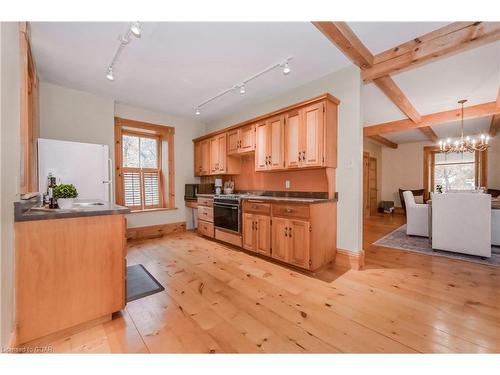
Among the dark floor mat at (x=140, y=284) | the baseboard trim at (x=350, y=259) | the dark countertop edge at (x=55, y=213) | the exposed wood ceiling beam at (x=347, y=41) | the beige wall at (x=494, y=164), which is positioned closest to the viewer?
the dark countertop edge at (x=55, y=213)

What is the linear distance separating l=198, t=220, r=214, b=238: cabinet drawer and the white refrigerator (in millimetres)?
1716

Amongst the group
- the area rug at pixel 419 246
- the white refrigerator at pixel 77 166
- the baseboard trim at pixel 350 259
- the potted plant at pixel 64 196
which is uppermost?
the white refrigerator at pixel 77 166

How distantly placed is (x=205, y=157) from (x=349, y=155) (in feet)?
10.1

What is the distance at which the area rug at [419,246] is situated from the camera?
10.0 ft

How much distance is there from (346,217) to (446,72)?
2.47m

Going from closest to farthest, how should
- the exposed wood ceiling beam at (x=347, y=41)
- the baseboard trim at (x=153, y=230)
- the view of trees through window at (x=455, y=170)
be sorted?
the exposed wood ceiling beam at (x=347, y=41) → the baseboard trim at (x=153, y=230) → the view of trees through window at (x=455, y=170)

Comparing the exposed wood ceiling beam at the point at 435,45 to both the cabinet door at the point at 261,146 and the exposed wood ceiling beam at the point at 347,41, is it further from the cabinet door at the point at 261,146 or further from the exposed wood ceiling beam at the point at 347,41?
the cabinet door at the point at 261,146

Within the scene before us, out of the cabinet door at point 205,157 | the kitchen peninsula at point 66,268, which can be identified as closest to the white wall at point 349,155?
the kitchen peninsula at point 66,268

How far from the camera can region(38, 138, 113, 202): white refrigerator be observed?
2811 millimetres

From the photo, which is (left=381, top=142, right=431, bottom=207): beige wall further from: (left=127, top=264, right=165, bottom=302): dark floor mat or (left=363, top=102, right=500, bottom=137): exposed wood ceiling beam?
(left=127, top=264, right=165, bottom=302): dark floor mat

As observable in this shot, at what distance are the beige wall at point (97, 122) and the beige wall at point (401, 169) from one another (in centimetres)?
741

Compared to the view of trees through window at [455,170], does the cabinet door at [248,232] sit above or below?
below
